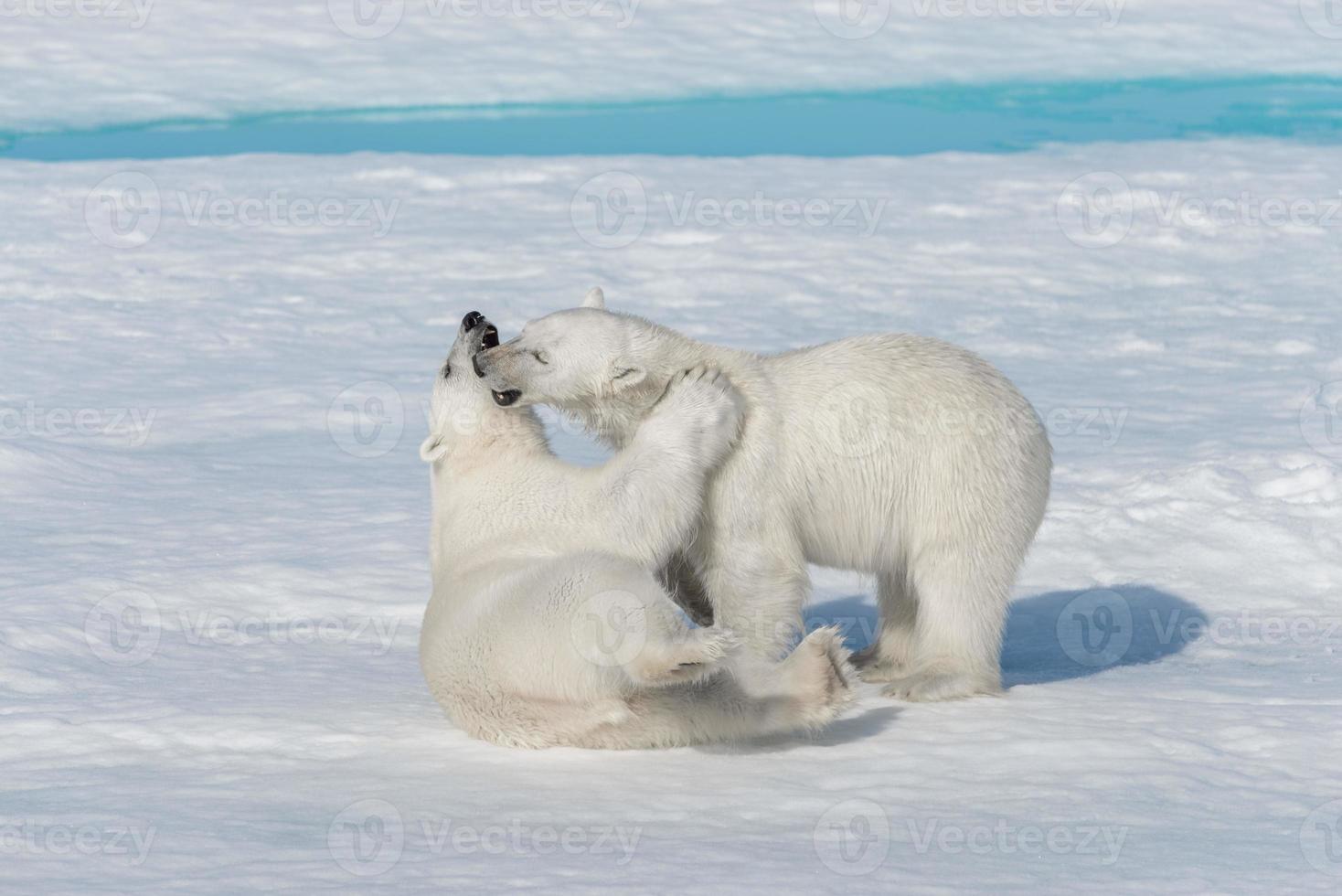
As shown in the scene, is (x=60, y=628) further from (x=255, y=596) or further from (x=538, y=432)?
(x=538, y=432)

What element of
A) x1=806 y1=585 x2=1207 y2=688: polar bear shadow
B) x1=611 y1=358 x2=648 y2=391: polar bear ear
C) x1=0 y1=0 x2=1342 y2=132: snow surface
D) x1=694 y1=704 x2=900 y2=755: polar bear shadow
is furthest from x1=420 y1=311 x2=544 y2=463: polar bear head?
x1=0 y1=0 x2=1342 y2=132: snow surface

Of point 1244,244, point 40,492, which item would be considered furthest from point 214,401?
point 1244,244

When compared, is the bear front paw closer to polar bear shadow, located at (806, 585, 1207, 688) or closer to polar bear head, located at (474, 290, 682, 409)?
polar bear head, located at (474, 290, 682, 409)

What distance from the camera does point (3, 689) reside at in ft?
12.3

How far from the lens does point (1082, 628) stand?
4.55 metres

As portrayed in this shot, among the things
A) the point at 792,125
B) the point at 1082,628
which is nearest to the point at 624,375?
the point at 1082,628

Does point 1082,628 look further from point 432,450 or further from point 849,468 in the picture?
point 432,450

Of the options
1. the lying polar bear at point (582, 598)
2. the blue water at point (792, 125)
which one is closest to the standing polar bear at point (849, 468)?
the lying polar bear at point (582, 598)

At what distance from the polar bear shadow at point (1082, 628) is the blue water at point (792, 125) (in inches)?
370

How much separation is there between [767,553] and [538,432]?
592 millimetres

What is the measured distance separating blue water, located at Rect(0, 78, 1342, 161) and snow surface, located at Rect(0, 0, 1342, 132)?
0.28 meters

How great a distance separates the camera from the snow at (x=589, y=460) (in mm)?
2760

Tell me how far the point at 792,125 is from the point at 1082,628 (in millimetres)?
12010

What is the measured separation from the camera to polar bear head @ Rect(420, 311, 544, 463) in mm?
3709
